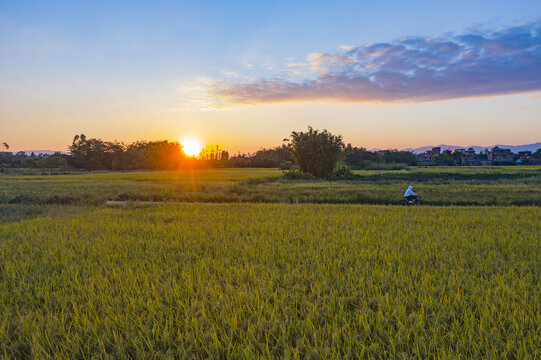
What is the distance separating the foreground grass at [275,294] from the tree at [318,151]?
1026 inches

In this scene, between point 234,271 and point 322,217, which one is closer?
point 234,271

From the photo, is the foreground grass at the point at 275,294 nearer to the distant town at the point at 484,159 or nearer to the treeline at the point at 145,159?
the treeline at the point at 145,159

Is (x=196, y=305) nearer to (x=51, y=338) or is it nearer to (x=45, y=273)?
(x=51, y=338)

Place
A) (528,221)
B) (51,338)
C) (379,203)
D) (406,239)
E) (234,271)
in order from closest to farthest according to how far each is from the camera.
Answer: (51,338), (234,271), (406,239), (528,221), (379,203)

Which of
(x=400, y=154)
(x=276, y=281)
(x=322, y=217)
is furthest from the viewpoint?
(x=400, y=154)

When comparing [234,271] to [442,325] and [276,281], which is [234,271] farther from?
[442,325]

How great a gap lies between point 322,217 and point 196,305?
596 cm

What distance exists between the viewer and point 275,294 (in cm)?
341

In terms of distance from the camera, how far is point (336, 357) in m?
2.38

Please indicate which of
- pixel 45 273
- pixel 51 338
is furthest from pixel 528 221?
pixel 45 273

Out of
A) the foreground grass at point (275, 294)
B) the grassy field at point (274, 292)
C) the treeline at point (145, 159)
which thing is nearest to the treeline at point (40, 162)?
the treeline at point (145, 159)

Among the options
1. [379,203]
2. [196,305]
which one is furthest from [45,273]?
[379,203]

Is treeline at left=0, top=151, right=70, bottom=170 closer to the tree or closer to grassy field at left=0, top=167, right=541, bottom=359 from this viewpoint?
the tree

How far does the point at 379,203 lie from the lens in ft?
43.6
